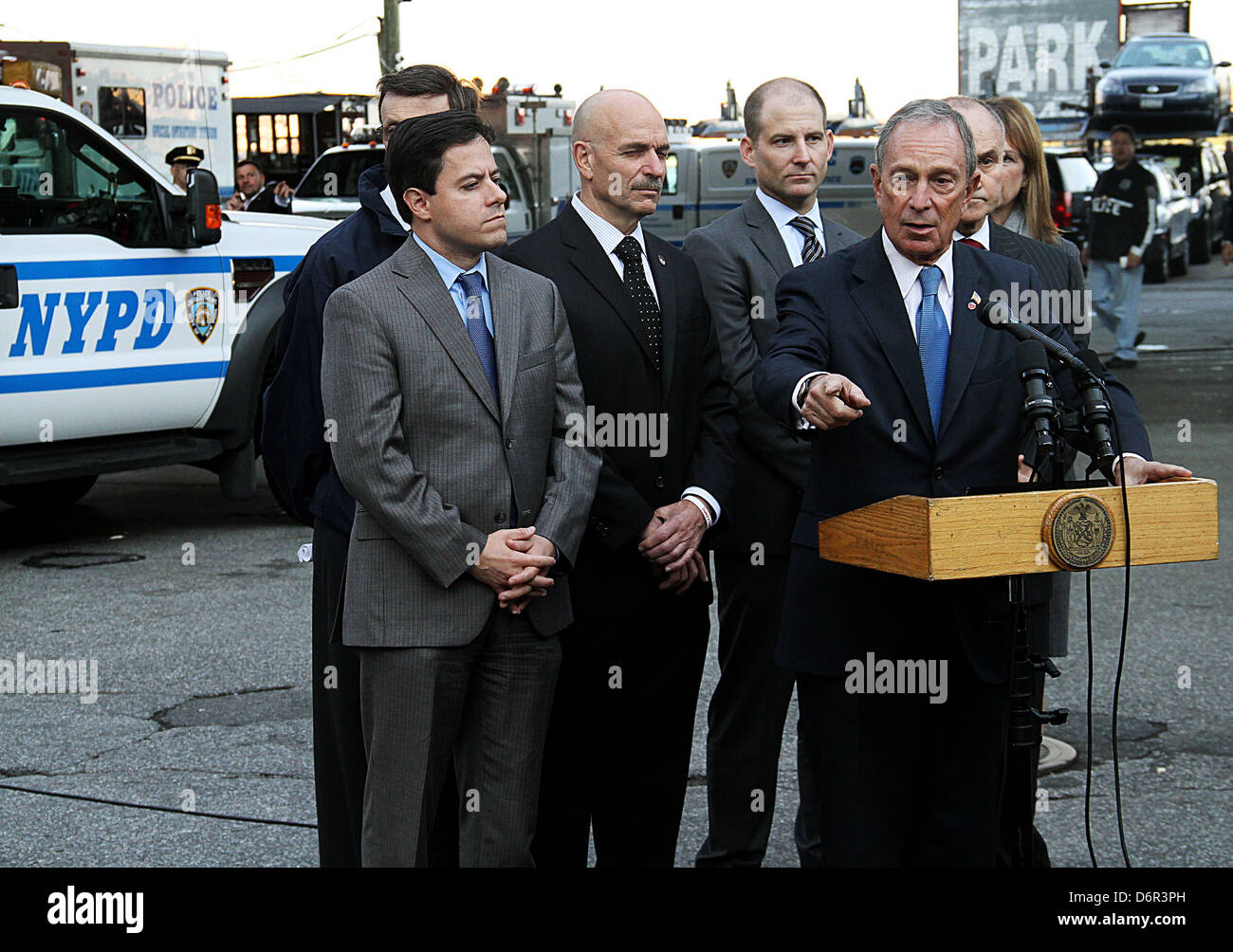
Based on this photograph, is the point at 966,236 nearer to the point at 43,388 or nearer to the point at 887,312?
the point at 887,312

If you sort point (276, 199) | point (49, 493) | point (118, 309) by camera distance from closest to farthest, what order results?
point (118, 309), point (49, 493), point (276, 199)

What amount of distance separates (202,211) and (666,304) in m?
5.38

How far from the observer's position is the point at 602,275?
13.7 ft

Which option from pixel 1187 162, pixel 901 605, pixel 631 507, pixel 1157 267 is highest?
pixel 1187 162

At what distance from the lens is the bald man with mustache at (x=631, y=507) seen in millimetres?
4090

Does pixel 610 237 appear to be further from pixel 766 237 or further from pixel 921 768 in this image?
pixel 921 768

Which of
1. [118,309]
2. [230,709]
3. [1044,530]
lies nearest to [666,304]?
[1044,530]

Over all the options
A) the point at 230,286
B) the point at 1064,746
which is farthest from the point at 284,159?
the point at 1064,746

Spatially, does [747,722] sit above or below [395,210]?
below

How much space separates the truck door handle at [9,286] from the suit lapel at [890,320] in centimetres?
593

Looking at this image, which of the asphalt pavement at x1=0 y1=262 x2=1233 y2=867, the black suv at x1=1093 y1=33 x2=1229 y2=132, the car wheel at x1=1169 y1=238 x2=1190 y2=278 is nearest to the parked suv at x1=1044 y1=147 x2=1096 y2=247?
the car wheel at x1=1169 y1=238 x2=1190 y2=278

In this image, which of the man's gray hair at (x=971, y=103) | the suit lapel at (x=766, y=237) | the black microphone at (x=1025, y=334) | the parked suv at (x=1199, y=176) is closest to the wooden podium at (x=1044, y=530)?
the black microphone at (x=1025, y=334)

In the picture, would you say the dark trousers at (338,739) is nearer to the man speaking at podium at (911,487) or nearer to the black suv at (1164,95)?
the man speaking at podium at (911,487)
